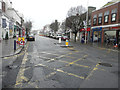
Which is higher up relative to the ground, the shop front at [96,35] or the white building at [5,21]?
the white building at [5,21]

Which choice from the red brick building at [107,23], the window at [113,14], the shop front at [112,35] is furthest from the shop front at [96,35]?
the window at [113,14]

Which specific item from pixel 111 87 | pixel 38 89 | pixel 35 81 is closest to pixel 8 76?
pixel 35 81

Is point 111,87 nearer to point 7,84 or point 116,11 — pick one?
point 7,84

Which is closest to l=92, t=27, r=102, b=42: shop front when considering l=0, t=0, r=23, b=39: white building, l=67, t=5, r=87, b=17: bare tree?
l=67, t=5, r=87, b=17: bare tree

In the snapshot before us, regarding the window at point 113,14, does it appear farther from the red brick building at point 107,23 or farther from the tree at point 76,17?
the tree at point 76,17

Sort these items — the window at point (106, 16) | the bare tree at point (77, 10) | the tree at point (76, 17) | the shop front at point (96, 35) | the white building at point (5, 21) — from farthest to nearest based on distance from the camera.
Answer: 1. the bare tree at point (77, 10)
2. the tree at point (76, 17)
3. the shop front at point (96, 35)
4. the white building at point (5, 21)
5. the window at point (106, 16)

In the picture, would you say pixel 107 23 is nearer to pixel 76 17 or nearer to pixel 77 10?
pixel 76 17

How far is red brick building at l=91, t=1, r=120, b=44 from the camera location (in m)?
20.3

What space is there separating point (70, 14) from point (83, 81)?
25669 millimetres

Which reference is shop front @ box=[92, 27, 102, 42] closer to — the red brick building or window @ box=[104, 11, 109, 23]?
the red brick building

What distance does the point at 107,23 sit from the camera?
22.8m

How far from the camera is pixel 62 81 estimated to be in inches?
174

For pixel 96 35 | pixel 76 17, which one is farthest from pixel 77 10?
pixel 96 35

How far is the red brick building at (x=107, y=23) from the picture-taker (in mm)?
20297
